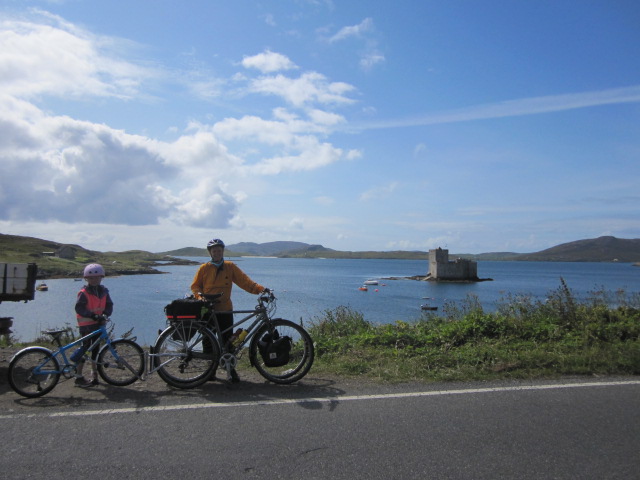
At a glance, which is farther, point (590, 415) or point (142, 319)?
point (142, 319)

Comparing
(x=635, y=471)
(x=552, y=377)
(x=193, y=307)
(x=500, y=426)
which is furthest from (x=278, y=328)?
(x=635, y=471)

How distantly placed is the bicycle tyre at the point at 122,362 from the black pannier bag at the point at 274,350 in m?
1.59

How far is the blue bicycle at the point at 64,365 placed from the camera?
5508mm

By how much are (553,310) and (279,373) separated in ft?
21.9

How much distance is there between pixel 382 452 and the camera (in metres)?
3.89

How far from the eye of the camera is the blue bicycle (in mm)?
5508

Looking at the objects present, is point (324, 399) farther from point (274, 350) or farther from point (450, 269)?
point (450, 269)

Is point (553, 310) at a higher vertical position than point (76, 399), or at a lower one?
higher

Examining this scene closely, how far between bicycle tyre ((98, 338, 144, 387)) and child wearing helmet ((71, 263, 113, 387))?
12cm

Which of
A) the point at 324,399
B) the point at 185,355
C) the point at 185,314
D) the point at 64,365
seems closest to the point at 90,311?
the point at 64,365

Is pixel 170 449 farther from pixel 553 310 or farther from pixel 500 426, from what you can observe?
pixel 553 310

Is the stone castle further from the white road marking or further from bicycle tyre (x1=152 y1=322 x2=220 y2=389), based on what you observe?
bicycle tyre (x1=152 y1=322 x2=220 y2=389)

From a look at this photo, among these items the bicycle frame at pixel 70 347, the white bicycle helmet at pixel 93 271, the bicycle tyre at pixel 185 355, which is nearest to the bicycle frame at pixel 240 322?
the bicycle tyre at pixel 185 355

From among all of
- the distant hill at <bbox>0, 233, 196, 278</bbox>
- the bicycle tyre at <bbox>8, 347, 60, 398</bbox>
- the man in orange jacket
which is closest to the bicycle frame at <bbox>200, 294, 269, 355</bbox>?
the man in orange jacket
